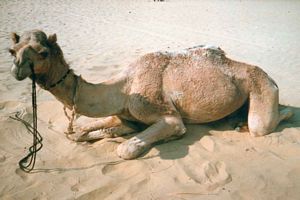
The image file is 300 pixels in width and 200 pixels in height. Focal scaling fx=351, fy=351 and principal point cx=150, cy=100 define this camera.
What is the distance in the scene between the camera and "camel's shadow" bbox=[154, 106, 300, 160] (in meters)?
4.28

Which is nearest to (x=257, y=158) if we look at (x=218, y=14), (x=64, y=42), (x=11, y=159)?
(x=11, y=159)

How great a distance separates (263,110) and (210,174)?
4.41 feet

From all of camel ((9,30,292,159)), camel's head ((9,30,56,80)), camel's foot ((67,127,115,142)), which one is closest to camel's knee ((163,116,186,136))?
camel ((9,30,292,159))

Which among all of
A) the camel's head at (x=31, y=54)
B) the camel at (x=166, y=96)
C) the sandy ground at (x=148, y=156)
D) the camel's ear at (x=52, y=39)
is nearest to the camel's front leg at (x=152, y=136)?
the camel at (x=166, y=96)

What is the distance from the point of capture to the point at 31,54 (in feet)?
11.7

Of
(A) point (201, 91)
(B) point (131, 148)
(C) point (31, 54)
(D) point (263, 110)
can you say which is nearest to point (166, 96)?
(A) point (201, 91)

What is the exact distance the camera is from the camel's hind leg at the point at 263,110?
15.2 ft

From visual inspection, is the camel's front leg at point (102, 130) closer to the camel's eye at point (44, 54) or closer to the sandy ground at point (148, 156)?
the sandy ground at point (148, 156)

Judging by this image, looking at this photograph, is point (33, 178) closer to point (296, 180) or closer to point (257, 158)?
point (257, 158)

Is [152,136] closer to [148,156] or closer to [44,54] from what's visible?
[148,156]

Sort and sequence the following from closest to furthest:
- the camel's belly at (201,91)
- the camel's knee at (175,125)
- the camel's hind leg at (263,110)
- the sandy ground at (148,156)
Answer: the sandy ground at (148,156)
the camel's knee at (175,125)
the camel's belly at (201,91)
the camel's hind leg at (263,110)

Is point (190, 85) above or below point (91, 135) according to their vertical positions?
above

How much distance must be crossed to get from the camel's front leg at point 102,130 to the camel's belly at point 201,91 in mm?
775

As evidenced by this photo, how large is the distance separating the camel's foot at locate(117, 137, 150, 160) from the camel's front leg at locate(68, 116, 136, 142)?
1.53 feet
